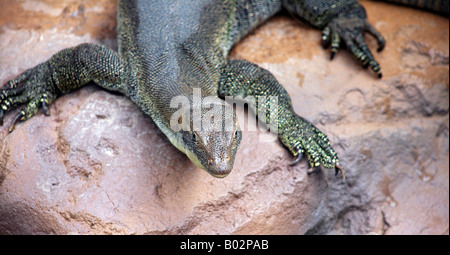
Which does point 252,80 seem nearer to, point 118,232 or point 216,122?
point 216,122

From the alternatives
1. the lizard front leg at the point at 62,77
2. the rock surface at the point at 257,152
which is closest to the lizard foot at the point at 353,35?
the rock surface at the point at 257,152

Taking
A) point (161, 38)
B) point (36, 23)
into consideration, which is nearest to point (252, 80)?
point (161, 38)

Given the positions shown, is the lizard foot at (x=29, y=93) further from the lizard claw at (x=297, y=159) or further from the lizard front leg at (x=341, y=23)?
the lizard front leg at (x=341, y=23)

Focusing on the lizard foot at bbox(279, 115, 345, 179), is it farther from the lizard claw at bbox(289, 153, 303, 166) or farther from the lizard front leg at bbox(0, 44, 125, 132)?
the lizard front leg at bbox(0, 44, 125, 132)

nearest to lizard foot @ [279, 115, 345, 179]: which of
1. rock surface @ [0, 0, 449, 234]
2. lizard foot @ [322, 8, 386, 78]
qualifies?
rock surface @ [0, 0, 449, 234]

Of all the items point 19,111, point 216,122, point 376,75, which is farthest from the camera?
→ point 376,75

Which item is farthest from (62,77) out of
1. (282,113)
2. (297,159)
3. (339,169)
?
(339,169)

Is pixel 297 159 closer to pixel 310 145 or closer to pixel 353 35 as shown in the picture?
pixel 310 145
